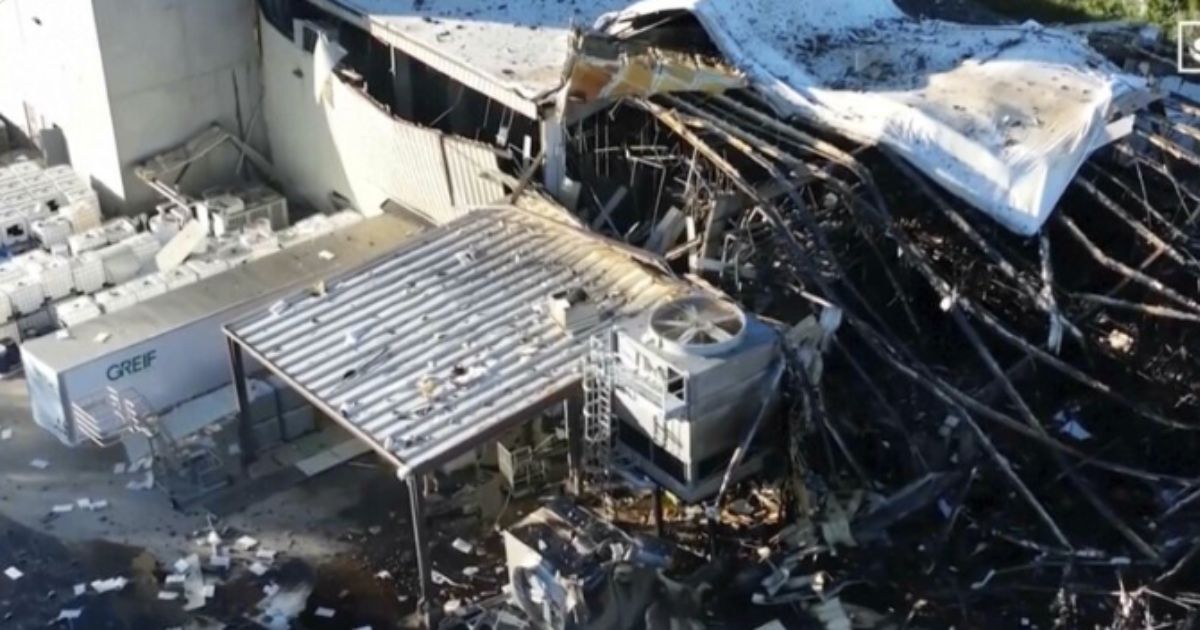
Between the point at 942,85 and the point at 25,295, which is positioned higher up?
the point at 942,85

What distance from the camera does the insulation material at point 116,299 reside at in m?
26.3

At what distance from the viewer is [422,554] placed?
21750 mm

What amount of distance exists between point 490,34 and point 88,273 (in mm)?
7664

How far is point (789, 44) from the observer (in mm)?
27516

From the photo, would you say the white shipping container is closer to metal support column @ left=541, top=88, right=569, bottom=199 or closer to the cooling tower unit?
metal support column @ left=541, top=88, right=569, bottom=199

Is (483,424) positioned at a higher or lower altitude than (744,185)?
lower

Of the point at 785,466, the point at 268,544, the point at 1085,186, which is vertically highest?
the point at 1085,186

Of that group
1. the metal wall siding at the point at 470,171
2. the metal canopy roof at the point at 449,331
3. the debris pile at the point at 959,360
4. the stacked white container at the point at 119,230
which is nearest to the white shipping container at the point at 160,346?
the metal canopy roof at the point at 449,331

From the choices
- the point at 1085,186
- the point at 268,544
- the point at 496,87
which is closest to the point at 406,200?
the point at 496,87

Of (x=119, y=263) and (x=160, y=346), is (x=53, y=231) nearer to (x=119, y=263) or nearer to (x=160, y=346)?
(x=119, y=263)

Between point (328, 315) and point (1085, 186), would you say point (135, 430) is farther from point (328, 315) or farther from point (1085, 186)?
point (1085, 186)

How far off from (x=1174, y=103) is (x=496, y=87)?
33.4ft

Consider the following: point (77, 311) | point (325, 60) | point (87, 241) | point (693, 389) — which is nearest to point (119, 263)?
point (87, 241)

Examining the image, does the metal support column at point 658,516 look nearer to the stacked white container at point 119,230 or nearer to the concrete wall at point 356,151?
the concrete wall at point 356,151
